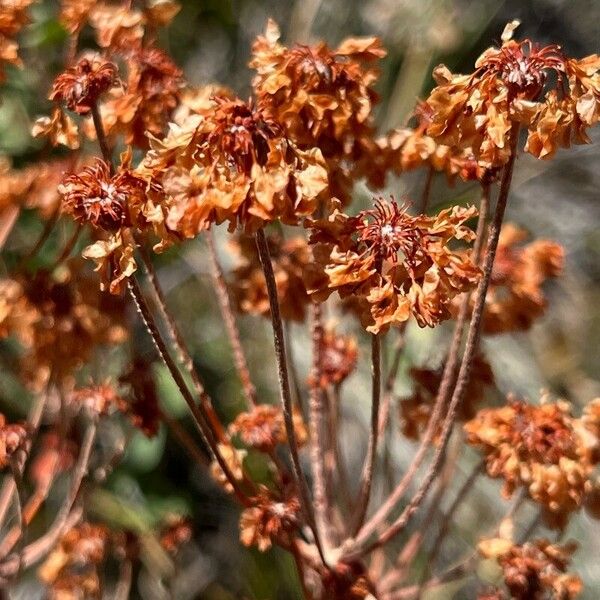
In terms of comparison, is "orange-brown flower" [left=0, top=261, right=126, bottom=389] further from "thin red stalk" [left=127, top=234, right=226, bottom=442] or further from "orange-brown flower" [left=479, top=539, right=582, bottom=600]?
"orange-brown flower" [left=479, top=539, right=582, bottom=600]

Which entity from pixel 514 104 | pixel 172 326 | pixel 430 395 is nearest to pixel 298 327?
pixel 430 395

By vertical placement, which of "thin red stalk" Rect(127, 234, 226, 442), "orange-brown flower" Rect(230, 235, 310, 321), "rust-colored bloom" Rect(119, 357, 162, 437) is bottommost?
"rust-colored bloom" Rect(119, 357, 162, 437)

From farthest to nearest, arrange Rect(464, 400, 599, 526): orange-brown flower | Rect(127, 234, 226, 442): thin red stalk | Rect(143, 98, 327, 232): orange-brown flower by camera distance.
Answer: Rect(464, 400, 599, 526): orange-brown flower < Rect(127, 234, 226, 442): thin red stalk < Rect(143, 98, 327, 232): orange-brown flower

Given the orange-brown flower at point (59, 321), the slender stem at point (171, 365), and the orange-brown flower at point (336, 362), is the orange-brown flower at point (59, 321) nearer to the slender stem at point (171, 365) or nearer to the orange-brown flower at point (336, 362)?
the orange-brown flower at point (336, 362)

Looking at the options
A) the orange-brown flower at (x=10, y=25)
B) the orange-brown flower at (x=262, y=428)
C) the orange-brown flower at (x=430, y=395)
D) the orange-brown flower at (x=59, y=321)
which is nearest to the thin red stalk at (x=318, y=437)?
the orange-brown flower at (x=262, y=428)

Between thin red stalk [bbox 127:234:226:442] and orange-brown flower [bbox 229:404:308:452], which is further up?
thin red stalk [bbox 127:234:226:442]

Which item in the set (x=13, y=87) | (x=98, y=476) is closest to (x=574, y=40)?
(x=13, y=87)

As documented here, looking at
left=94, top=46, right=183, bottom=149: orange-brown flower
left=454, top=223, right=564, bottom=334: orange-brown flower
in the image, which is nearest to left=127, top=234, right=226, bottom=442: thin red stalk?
left=94, top=46, right=183, bottom=149: orange-brown flower

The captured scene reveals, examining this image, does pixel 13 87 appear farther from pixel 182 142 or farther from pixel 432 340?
pixel 182 142
